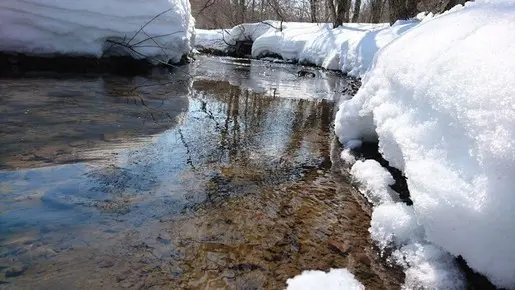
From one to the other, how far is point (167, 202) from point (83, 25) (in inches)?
169

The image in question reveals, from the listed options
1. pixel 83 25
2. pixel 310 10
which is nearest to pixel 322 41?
pixel 83 25

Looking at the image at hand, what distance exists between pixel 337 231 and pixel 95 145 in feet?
5.36

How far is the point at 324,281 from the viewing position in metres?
1.23

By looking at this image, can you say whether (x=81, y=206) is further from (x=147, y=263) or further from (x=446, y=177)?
(x=446, y=177)

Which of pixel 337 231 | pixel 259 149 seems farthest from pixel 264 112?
pixel 337 231

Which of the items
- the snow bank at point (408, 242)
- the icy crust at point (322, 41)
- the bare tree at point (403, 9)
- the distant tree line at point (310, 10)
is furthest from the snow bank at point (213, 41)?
the snow bank at point (408, 242)

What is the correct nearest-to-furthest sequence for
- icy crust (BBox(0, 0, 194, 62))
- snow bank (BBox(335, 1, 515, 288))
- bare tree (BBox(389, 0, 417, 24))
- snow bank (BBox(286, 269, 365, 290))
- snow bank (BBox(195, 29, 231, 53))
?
snow bank (BBox(335, 1, 515, 288)), snow bank (BBox(286, 269, 365, 290)), icy crust (BBox(0, 0, 194, 62)), bare tree (BBox(389, 0, 417, 24)), snow bank (BBox(195, 29, 231, 53))

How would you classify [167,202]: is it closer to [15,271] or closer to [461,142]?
[15,271]

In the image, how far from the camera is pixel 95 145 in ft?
7.55

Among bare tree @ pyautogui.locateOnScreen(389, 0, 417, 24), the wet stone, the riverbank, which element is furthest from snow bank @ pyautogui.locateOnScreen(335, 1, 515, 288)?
bare tree @ pyautogui.locateOnScreen(389, 0, 417, 24)

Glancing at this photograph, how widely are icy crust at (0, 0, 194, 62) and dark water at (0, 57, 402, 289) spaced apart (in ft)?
5.84

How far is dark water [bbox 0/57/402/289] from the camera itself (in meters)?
1.25

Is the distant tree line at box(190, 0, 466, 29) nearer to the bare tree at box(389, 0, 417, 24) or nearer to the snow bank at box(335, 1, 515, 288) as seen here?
the bare tree at box(389, 0, 417, 24)

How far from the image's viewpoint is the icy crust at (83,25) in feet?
14.7
